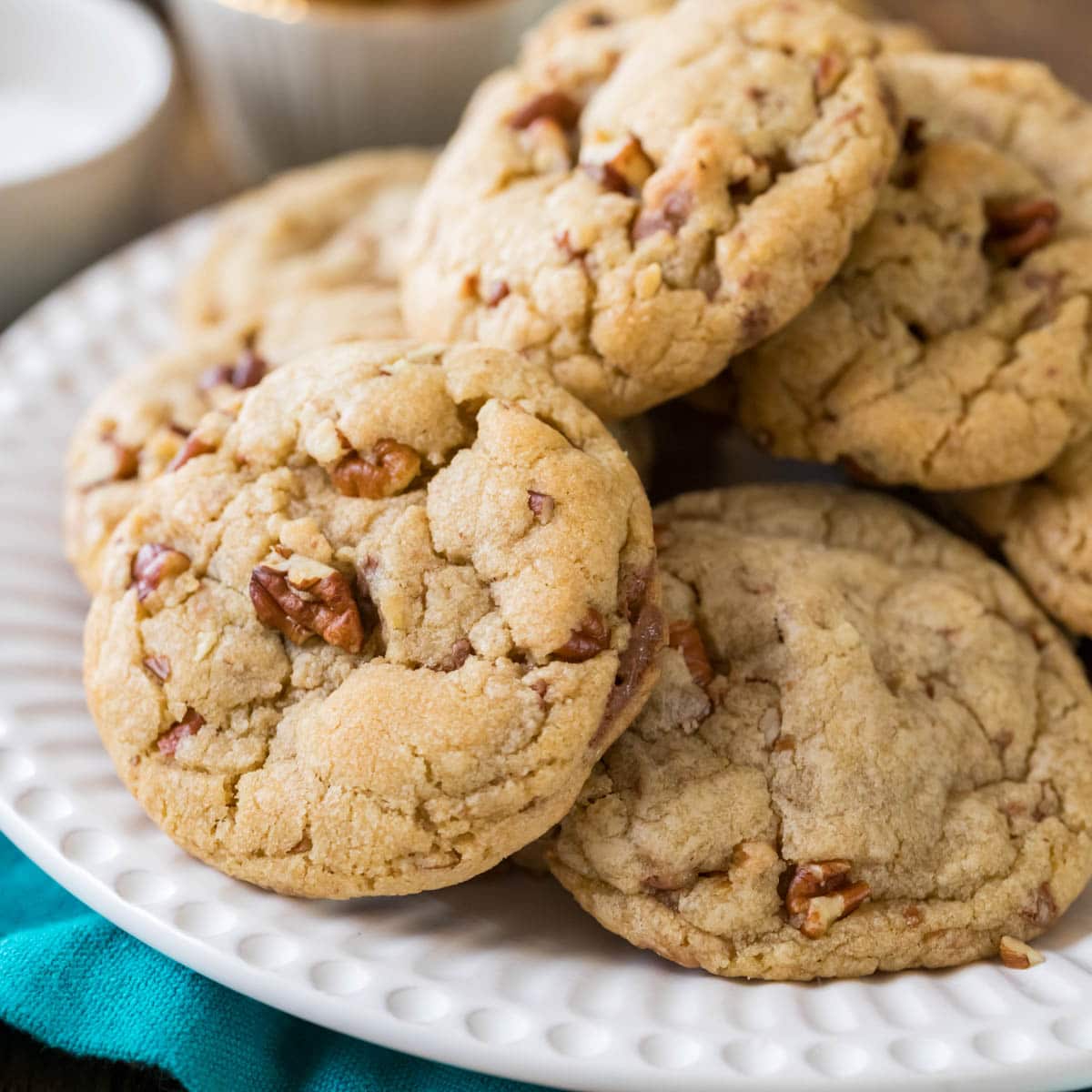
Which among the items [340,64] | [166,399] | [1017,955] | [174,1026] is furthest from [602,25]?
[174,1026]

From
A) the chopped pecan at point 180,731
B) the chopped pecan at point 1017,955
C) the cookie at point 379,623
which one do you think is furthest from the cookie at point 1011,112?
the chopped pecan at point 180,731

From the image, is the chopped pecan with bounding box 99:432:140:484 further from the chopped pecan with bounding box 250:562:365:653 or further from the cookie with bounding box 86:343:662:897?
the chopped pecan with bounding box 250:562:365:653

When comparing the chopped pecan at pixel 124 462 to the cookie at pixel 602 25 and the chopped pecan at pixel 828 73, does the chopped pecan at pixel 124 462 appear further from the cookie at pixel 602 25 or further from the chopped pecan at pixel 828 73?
the chopped pecan at pixel 828 73

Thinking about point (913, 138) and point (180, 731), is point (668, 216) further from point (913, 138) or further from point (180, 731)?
point (180, 731)

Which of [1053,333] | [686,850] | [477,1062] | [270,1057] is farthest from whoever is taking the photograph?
[1053,333]

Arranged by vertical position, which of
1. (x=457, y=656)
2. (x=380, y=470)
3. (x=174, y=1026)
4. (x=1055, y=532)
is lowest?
(x=174, y=1026)

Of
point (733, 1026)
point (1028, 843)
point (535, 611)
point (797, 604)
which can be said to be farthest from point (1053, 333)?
point (733, 1026)

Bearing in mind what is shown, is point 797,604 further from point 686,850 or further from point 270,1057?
point 270,1057
